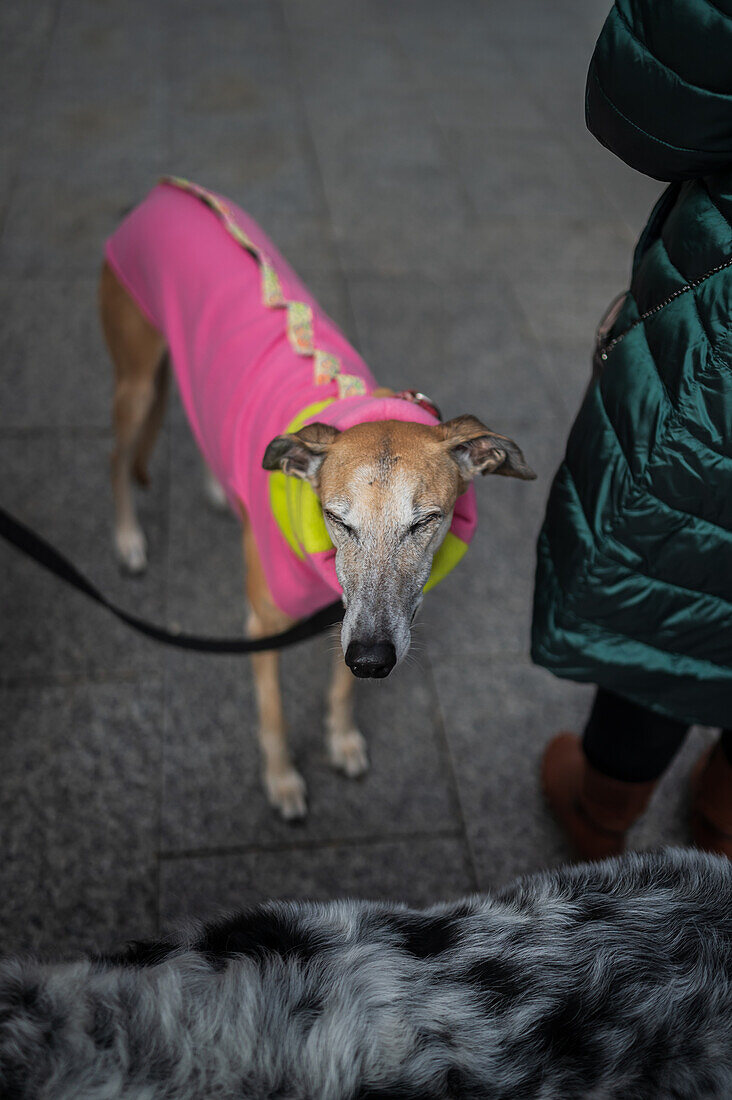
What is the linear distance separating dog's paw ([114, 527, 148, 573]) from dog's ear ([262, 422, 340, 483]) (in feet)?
4.24

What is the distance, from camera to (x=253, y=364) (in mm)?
2027

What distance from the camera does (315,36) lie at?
21.0 ft

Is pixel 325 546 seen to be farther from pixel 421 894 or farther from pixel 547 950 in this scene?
pixel 421 894

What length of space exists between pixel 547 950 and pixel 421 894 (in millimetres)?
1096

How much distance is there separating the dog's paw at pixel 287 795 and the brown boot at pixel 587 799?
72cm

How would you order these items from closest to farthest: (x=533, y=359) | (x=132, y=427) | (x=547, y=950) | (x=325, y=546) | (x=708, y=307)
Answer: (x=547, y=950) → (x=708, y=307) → (x=325, y=546) → (x=132, y=427) → (x=533, y=359)

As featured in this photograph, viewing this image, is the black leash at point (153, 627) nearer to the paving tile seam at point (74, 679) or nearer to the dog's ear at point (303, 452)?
the dog's ear at point (303, 452)

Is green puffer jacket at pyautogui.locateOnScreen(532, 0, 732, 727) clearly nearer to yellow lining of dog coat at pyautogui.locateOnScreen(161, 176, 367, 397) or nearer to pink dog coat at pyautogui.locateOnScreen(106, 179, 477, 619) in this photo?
pink dog coat at pyautogui.locateOnScreen(106, 179, 477, 619)

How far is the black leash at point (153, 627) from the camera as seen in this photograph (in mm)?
1729

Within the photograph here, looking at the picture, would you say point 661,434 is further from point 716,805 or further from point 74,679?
point 74,679

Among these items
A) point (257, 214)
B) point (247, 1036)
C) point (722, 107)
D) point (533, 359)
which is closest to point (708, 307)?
point (722, 107)

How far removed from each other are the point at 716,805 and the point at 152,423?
2.11m

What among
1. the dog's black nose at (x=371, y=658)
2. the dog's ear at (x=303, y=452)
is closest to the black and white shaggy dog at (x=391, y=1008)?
the dog's black nose at (x=371, y=658)

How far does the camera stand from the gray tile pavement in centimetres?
221
